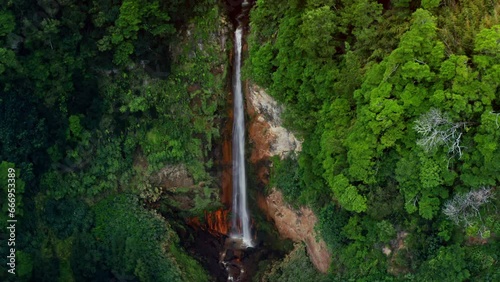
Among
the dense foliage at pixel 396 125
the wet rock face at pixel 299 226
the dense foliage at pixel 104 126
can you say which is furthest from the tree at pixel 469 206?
the dense foliage at pixel 104 126

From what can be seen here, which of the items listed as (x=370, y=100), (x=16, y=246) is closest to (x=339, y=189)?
(x=370, y=100)

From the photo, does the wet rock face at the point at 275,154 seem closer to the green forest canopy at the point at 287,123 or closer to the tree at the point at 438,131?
the green forest canopy at the point at 287,123

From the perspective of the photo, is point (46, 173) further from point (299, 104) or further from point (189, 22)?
point (299, 104)

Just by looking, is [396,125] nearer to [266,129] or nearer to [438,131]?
[438,131]

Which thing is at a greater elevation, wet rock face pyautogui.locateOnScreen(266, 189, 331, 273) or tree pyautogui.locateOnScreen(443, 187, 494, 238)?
tree pyautogui.locateOnScreen(443, 187, 494, 238)

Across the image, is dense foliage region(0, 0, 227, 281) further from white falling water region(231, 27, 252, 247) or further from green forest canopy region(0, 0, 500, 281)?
white falling water region(231, 27, 252, 247)

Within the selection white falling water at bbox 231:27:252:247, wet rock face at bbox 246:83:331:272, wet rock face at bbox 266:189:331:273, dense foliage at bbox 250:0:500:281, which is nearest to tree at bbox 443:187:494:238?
dense foliage at bbox 250:0:500:281
